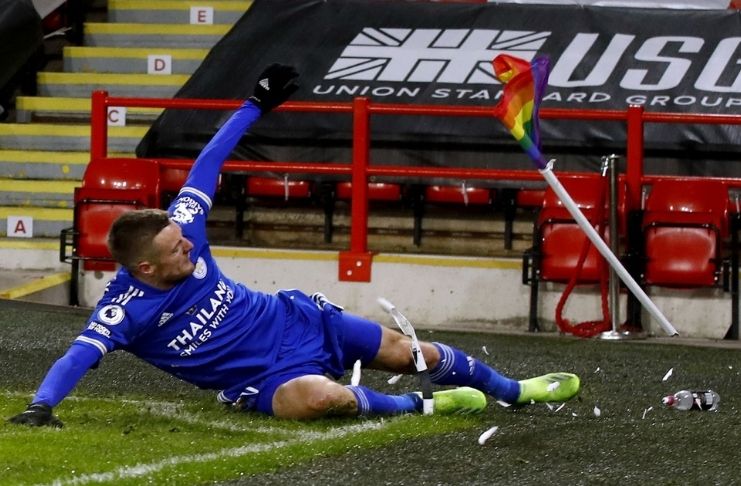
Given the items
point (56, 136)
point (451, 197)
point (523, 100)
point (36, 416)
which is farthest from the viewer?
point (56, 136)

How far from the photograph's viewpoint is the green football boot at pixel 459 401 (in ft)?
19.2

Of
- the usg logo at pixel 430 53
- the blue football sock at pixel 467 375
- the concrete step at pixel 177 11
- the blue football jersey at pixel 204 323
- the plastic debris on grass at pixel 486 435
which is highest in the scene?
the concrete step at pixel 177 11

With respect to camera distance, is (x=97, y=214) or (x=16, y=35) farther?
(x=16, y=35)

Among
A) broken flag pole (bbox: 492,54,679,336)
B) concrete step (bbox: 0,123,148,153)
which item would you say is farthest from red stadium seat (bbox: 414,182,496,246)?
broken flag pole (bbox: 492,54,679,336)

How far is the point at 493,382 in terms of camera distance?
607cm

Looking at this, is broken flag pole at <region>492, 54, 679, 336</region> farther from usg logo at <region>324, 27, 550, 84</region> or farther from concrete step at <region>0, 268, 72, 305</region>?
concrete step at <region>0, 268, 72, 305</region>

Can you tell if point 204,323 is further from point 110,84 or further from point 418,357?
point 110,84

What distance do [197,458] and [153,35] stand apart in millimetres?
9315

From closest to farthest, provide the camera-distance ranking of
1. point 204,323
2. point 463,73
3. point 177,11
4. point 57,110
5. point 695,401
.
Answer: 1. point 204,323
2. point 695,401
3. point 463,73
4. point 57,110
5. point 177,11

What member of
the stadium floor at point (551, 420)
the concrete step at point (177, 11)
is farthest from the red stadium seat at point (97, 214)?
the concrete step at point (177, 11)

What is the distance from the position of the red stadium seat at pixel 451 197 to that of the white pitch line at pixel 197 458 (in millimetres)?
5799

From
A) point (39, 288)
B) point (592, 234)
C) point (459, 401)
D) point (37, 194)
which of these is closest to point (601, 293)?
point (592, 234)

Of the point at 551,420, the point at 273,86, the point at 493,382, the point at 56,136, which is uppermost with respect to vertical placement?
the point at 273,86

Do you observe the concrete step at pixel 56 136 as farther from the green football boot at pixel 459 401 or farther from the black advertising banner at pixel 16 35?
the green football boot at pixel 459 401
